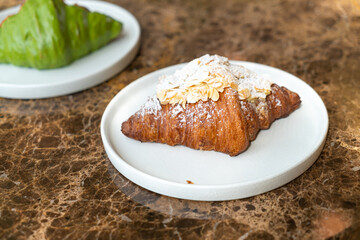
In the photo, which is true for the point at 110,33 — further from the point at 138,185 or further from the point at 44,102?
the point at 138,185

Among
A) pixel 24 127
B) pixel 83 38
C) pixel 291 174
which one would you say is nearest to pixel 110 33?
pixel 83 38

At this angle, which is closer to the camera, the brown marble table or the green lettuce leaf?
the brown marble table

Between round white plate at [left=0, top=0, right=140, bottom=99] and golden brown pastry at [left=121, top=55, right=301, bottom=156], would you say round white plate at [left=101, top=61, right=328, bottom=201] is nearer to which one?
golden brown pastry at [left=121, top=55, right=301, bottom=156]

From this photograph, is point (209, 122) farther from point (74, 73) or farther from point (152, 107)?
point (74, 73)

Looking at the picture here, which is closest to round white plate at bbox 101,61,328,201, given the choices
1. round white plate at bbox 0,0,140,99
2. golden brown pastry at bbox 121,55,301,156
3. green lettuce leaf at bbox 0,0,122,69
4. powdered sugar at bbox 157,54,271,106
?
golden brown pastry at bbox 121,55,301,156

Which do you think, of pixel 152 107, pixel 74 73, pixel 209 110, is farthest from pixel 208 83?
pixel 74 73

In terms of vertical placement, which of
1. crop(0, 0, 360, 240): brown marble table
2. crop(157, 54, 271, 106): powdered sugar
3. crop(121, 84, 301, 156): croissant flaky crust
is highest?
crop(157, 54, 271, 106): powdered sugar

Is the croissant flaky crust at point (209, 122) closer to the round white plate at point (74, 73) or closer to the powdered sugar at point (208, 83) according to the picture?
the powdered sugar at point (208, 83)
